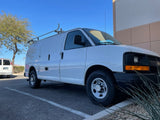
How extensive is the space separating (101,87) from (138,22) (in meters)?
7.20

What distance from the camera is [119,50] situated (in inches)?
109

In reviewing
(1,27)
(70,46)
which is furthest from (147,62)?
(1,27)

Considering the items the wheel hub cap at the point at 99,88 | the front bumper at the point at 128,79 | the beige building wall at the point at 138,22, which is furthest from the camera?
the beige building wall at the point at 138,22

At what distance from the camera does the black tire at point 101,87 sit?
2789 mm

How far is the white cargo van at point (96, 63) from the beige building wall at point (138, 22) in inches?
213

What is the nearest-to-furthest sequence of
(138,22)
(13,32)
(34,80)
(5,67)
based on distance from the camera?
(34,80) < (138,22) < (5,67) < (13,32)

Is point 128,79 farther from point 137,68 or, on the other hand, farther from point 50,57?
point 50,57

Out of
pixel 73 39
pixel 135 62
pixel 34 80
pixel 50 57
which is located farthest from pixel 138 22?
pixel 34 80

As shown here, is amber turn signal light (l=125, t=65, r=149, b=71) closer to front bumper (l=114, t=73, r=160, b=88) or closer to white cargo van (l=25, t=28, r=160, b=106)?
white cargo van (l=25, t=28, r=160, b=106)

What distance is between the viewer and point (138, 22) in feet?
28.0

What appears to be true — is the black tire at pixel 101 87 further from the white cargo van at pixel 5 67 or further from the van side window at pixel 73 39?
the white cargo van at pixel 5 67

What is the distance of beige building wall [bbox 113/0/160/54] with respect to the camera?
7730mm

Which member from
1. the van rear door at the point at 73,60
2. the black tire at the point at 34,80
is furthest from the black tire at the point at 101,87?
the black tire at the point at 34,80

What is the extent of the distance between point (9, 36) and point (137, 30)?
17.8m
